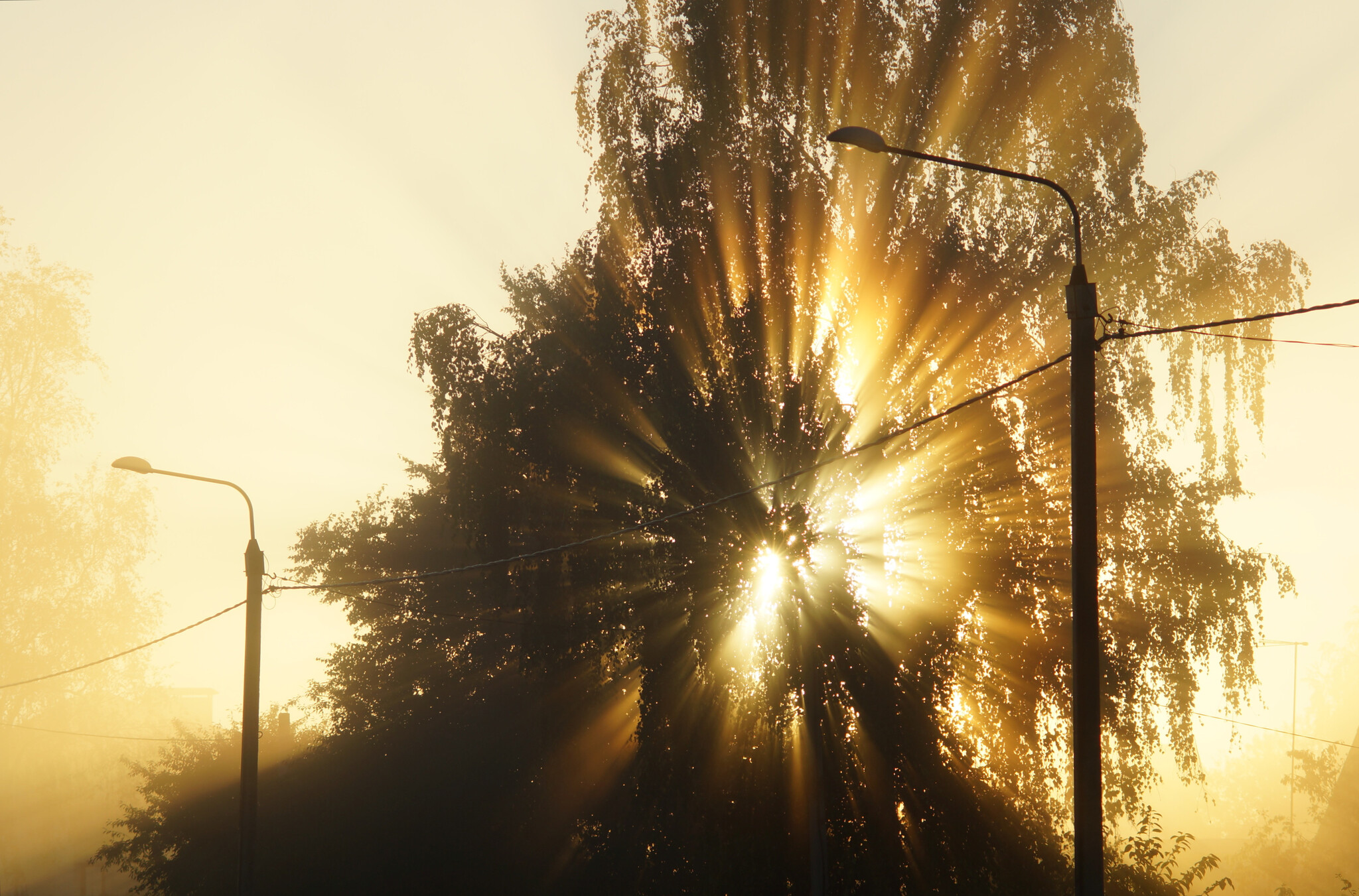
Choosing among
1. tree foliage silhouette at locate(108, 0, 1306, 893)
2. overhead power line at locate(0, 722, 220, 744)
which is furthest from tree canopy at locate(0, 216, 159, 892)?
tree foliage silhouette at locate(108, 0, 1306, 893)

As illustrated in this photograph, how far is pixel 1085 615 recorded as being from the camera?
675 cm

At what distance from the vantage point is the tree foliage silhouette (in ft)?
45.5

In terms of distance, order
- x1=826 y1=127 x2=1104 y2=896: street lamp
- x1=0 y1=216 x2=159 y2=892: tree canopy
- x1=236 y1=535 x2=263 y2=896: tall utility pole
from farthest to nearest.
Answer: x1=0 y1=216 x2=159 y2=892: tree canopy → x1=236 y1=535 x2=263 y2=896: tall utility pole → x1=826 y1=127 x2=1104 y2=896: street lamp

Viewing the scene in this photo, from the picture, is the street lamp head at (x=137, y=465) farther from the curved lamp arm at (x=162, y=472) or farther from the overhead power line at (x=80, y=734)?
the overhead power line at (x=80, y=734)

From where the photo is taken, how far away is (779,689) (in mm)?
13828

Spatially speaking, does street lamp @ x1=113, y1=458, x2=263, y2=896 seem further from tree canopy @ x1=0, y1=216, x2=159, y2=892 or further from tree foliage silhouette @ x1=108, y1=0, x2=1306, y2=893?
tree canopy @ x1=0, y1=216, x2=159, y2=892

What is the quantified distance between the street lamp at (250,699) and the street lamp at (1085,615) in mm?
10177

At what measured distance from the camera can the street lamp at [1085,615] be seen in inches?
256

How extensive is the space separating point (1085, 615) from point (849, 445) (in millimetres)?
7597

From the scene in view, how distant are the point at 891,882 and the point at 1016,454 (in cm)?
648

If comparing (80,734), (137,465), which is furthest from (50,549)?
(137,465)

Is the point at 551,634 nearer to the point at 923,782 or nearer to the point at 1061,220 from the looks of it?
the point at 923,782

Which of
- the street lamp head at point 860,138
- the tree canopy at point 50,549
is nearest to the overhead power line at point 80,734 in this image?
the tree canopy at point 50,549

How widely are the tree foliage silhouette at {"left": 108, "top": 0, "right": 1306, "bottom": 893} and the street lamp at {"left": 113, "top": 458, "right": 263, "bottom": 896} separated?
142 inches
